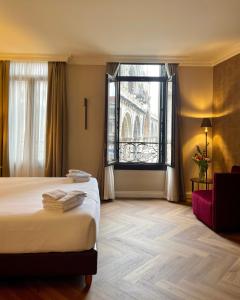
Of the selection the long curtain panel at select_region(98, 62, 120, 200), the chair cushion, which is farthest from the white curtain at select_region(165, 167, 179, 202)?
the long curtain panel at select_region(98, 62, 120, 200)

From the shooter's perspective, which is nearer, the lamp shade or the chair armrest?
the chair armrest

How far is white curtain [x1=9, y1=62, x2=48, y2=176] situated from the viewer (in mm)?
4855

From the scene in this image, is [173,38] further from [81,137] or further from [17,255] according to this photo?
[17,255]

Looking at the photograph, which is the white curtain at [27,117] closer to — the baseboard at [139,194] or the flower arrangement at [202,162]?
the baseboard at [139,194]

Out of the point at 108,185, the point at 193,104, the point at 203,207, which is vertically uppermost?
the point at 193,104

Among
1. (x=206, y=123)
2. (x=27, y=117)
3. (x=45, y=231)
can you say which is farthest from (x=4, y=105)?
(x=206, y=123)

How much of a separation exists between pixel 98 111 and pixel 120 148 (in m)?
0.88

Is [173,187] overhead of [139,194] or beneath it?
overhead

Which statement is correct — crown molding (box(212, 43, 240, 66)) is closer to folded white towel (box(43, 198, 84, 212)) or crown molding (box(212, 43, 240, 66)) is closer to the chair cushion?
the chair cushion

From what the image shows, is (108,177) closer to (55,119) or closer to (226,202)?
(55,119)

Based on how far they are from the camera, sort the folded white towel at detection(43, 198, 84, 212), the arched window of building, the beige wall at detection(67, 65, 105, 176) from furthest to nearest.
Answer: the arched window of building, the beige wall at detection(67, 65, 105, 176), the folded white towel at detection(43, 198, 84, 212)

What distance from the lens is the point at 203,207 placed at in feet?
12.1

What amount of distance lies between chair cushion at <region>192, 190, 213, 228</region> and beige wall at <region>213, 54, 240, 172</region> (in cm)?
94

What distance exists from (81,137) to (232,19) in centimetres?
319
